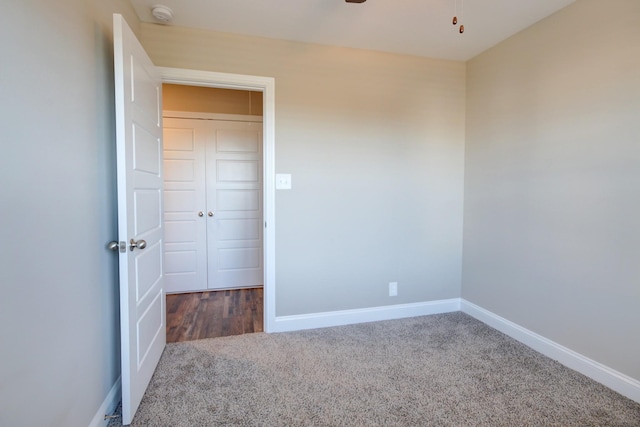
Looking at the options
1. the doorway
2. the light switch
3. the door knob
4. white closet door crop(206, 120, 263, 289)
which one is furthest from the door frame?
white closet door crop(206, 120, 263, 289)

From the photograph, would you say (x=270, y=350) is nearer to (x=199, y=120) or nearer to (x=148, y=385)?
(x=148, y=385)

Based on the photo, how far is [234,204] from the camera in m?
3.83

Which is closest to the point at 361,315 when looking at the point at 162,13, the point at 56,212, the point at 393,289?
the point at 393,289

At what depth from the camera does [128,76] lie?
5.24 ft

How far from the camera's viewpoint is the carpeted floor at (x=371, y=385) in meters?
1.64

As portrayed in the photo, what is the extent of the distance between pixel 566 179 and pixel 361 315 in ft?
6.28

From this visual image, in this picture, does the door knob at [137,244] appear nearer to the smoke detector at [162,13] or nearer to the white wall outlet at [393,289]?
the smoke detector at [162,13]

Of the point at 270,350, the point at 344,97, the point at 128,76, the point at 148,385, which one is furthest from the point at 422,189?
the point at 148,385

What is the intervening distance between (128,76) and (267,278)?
1703 mm

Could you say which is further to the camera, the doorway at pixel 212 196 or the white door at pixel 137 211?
the doorway at pixel 212 196

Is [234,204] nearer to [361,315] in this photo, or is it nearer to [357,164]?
[357,164]

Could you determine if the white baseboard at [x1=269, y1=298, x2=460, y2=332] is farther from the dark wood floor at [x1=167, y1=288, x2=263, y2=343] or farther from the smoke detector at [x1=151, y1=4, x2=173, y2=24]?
the smoke detector at [x1=151, y1=4, x2=173, y2=24]

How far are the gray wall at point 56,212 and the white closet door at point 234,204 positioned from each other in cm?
203

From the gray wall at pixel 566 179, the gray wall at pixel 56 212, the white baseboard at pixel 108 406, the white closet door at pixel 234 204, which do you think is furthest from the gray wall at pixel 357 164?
the white closet door at pixel 234 204
